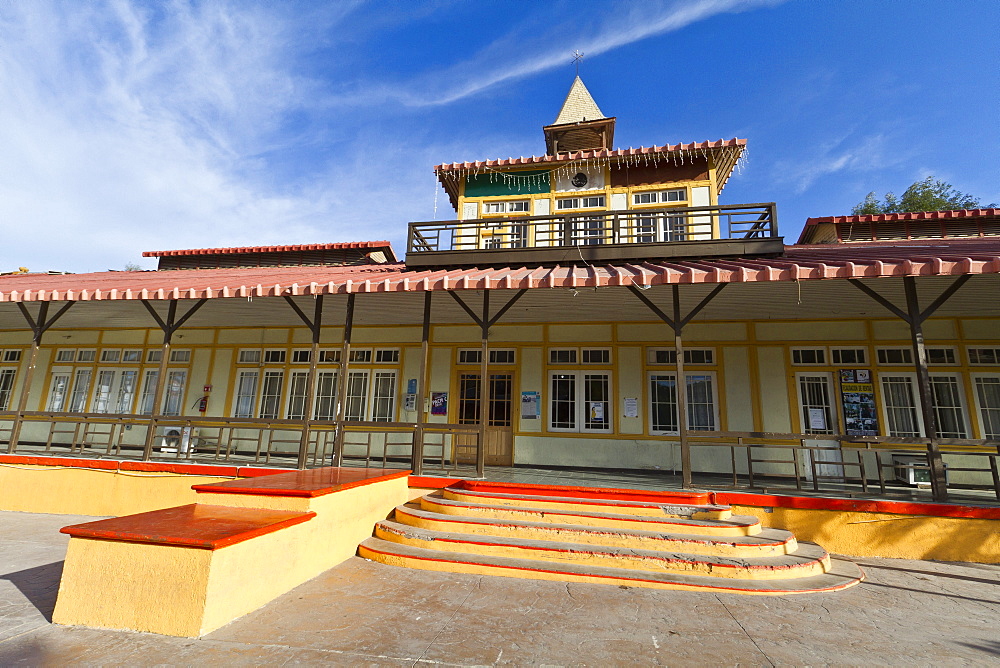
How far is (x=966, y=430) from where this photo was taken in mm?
8312

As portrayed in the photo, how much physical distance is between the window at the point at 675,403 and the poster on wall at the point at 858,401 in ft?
7.83

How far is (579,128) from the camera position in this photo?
13.5m

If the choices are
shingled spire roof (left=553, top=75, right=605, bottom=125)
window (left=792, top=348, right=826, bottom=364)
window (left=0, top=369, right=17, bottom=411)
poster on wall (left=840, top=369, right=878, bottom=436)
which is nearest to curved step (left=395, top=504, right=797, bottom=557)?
poster on wall (left=840, top=369, right=878, bottom=436)

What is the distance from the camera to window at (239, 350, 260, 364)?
11.4 m

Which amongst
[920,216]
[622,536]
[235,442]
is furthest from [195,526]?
[920,216]

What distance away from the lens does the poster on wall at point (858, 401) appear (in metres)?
8.60

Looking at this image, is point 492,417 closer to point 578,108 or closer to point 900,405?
point 900,405

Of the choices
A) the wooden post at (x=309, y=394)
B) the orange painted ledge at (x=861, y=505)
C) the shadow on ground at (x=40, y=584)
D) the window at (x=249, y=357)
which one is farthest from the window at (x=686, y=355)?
the window at (x=249, y=357)

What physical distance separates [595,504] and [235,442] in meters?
8.91

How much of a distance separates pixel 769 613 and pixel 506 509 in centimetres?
288

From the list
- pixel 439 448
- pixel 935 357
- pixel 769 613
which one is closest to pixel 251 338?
pixel 439 448

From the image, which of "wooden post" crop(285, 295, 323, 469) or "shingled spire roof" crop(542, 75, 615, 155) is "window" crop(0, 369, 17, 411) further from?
"shingled spire roof" crop(542, 75, 615, 155)

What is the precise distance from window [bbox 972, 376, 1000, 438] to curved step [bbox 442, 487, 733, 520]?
652 centimetres

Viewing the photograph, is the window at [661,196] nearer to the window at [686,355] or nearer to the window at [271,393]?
the window at [686,355]
